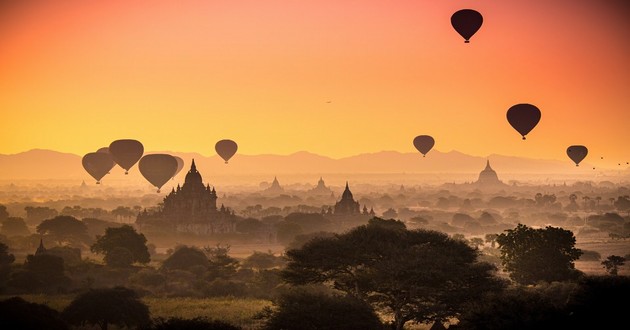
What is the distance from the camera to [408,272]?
44.9 m

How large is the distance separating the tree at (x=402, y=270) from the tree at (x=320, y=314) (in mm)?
4272

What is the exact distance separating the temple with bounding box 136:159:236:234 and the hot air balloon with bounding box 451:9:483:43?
53178mm

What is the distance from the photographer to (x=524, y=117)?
374 feet

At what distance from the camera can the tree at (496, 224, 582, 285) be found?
66.5 meters

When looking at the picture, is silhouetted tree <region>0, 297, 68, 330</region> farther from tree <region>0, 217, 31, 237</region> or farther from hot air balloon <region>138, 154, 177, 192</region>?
hot air balloon <region>138, 154, 177, 192</region>

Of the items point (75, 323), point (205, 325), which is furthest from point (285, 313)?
point (75, 323)

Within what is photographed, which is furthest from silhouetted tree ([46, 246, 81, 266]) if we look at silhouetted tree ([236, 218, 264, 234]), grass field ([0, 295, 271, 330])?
silhouetted tree ([236, 218, 264, 234])

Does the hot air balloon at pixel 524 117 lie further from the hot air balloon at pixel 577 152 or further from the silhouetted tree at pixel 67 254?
the hot air balloon at pixel 577 152

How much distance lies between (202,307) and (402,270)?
870 inches

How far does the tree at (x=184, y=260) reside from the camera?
84.5 m

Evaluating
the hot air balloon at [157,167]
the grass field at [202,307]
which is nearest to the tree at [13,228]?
the hot air balloon at [157,167]

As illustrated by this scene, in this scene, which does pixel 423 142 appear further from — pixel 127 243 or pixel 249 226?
pixel 127 243

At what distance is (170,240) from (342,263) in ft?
259

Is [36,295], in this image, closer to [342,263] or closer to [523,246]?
[342,263]
